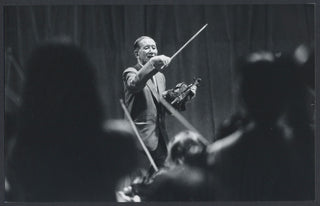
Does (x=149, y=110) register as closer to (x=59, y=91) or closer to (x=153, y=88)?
(x=153, y=88)

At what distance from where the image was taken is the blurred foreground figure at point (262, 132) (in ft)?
42.3

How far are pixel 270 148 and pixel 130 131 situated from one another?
72.7 inches

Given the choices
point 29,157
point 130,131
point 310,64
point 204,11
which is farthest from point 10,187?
point 310,64

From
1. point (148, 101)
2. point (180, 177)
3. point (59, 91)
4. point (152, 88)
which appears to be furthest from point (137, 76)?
point (180, 177)

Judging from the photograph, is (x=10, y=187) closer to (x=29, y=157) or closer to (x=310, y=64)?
(x=29, y=157)

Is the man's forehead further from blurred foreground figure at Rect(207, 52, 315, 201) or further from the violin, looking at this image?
blurred foreground figure at Rect(207, 52, 315, 201)

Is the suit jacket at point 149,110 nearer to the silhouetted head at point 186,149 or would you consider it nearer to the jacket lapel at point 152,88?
the jacket lapel at point 152,88

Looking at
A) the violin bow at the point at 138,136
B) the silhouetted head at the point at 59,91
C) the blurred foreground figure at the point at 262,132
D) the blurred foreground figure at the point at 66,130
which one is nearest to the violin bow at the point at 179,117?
the blurred foreground figure at the point at 262,132

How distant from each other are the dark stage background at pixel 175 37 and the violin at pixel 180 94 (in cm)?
8

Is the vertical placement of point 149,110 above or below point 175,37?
below

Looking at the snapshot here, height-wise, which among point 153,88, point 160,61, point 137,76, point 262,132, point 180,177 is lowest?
point 180,177

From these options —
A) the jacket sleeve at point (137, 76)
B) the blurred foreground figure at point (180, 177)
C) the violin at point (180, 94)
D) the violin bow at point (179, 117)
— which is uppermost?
the jacket sleeve at point (137, 76)

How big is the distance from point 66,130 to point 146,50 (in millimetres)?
1473

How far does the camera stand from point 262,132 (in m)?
12.9
